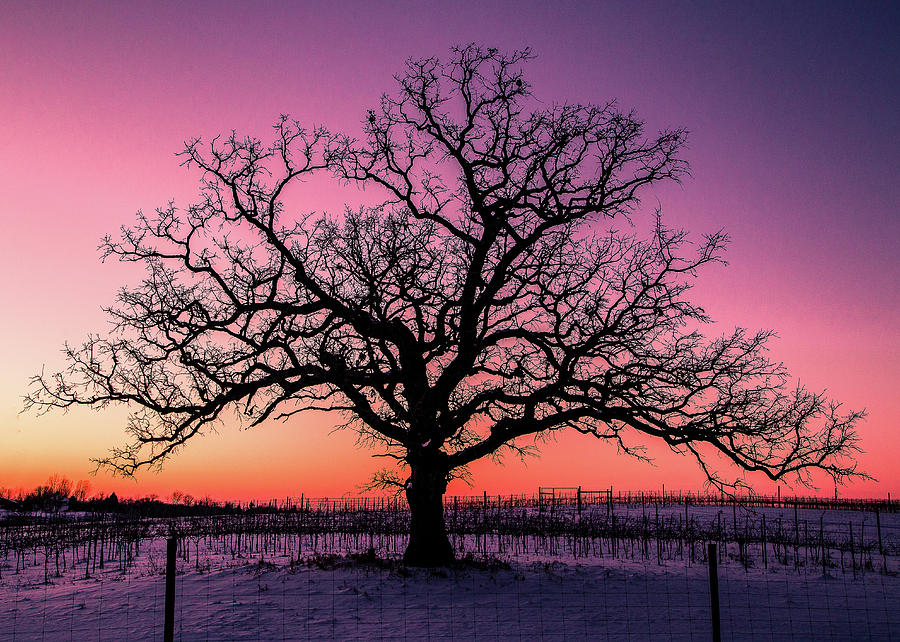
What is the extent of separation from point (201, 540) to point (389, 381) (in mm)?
20816

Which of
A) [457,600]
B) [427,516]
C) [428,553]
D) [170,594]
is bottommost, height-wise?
[457,600]

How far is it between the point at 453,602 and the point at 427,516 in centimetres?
375

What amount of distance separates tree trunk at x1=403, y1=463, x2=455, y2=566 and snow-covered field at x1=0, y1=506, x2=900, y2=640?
693 mm

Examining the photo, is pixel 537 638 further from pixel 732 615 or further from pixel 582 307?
pixel 582 307

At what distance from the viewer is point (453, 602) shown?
15281mm

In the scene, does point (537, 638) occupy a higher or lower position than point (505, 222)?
lower

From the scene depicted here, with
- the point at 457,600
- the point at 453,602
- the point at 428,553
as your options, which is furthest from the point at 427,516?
the point at 453,602

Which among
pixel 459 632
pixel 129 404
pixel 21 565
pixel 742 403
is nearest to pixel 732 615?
pixel 742 403

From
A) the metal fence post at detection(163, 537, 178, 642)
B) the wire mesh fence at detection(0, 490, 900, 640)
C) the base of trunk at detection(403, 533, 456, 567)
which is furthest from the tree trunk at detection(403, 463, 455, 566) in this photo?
the metal fence post at detection(163, 537, 178, 642)

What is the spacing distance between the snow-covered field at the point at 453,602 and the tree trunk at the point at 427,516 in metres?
0.69

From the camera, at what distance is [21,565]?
26.0 meters

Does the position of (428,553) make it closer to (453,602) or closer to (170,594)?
(453,602)

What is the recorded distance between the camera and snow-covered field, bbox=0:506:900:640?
1328 cm

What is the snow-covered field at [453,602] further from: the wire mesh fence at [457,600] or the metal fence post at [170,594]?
the metal fence post at [170,594]
